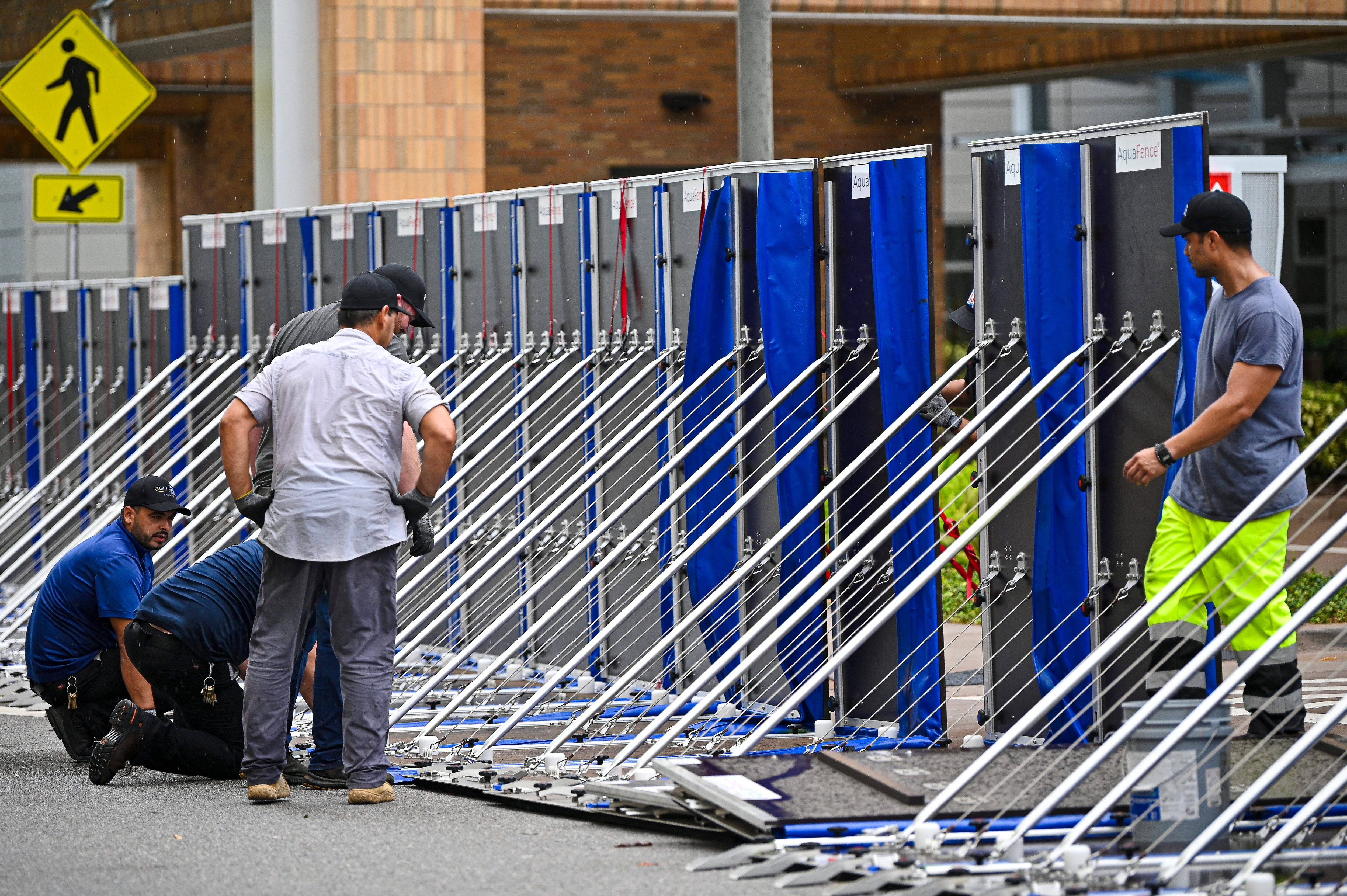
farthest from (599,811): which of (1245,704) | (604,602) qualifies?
(604,602)

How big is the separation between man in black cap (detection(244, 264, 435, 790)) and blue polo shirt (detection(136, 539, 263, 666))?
29 centimetres

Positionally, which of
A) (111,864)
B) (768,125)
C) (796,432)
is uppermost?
(768,125)

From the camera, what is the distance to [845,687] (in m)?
8.88

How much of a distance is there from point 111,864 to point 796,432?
3.80m

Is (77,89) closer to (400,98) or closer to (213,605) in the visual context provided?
(400,98)

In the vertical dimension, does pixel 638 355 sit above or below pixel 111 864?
above

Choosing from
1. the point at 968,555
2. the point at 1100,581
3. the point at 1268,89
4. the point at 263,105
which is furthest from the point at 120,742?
the point at 1268,89

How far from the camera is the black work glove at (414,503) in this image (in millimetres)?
7371

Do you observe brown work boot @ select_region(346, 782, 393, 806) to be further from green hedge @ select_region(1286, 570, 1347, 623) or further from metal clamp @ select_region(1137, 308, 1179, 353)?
green hedge @ select_region(1286, 570, 1347, 623)

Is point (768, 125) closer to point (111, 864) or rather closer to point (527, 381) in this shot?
point (527, 381)

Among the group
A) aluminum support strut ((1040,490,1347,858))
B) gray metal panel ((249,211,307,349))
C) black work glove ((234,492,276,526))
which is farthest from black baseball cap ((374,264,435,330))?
gray metal panel ((249,211,307,349))

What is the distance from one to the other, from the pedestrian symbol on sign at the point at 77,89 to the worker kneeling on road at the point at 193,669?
6.89 m

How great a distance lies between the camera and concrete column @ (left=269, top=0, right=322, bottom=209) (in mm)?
14500

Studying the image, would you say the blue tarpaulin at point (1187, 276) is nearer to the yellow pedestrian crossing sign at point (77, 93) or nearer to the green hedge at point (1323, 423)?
the yellow pedestrian crossing sign at point (77, 93)
